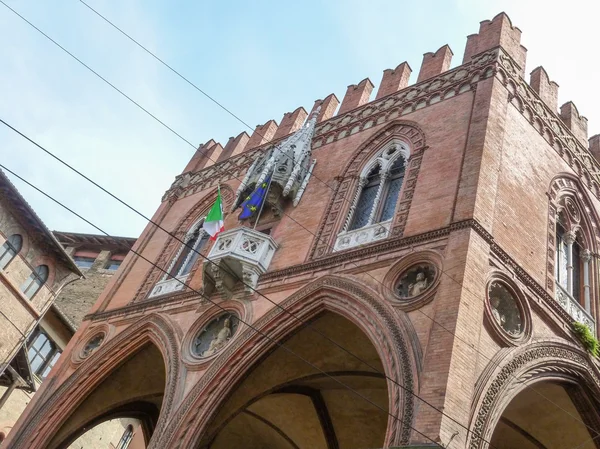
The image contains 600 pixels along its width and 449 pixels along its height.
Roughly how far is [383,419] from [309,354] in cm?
246

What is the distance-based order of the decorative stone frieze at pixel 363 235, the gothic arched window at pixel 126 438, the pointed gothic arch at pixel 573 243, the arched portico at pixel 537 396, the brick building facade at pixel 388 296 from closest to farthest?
the arched portico at pixel 537 396, the brick building facade at pixel 388 296, the decorative stone frieze at pixel 363 235, the pointed gothic arch at pixel 573 243, the gothic arched window at pixel 126 438

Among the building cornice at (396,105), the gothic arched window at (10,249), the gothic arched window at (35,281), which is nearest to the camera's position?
the building cornice at (396,105)

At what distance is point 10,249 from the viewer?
17.5 meters

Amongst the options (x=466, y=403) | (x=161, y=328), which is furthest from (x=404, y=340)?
(x=161, y=328)

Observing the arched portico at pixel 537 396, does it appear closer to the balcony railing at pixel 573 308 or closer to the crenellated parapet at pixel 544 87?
the balcony railing at pixel 573 308

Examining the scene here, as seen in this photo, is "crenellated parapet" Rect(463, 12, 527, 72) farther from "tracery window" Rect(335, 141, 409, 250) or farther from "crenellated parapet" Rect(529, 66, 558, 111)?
"tracery window" Rect(335, 141, 409, 250)

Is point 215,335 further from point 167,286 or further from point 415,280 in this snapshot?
point 415,280

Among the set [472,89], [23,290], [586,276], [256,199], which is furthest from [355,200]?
[23,290]

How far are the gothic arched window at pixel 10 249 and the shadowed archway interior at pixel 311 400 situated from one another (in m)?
7.95

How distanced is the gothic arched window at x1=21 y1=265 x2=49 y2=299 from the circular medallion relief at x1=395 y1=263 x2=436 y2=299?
12778 millimetres

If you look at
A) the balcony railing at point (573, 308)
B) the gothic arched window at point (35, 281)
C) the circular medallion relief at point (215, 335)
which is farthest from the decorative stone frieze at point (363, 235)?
the gothic arched window at point (35, 281)

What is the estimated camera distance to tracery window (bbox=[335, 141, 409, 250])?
10.8 meters

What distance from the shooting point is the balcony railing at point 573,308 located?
10.6 metres

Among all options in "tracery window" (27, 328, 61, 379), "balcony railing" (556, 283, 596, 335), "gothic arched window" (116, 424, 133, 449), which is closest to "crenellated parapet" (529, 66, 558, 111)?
"balcony railing" (556, 283, 596, 335)
